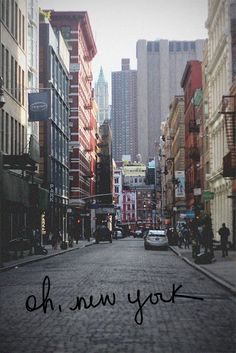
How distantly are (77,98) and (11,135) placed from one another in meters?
53.7

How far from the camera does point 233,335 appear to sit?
9.90 metres

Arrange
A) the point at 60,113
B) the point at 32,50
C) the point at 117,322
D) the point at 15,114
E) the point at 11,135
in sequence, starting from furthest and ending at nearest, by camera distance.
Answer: the point at 60,113
the point at 32,50
the point at 15,114
the point at 11,135
the point at 117,322

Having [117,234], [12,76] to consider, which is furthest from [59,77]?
[117,234]

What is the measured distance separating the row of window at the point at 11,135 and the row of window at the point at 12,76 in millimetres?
1829

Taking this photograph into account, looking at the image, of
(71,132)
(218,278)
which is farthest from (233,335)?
(71,132)

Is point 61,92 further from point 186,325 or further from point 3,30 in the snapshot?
point 186,325

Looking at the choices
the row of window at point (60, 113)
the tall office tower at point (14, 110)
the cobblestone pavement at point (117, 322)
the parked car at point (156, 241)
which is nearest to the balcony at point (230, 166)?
the tall office tower at point (14, 110)

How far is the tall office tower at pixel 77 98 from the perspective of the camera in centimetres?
9162

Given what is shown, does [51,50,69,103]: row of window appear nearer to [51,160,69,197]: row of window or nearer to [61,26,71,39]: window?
[51,160,69,197]: row of window

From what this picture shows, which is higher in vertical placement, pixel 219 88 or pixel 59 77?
pixel 59 77

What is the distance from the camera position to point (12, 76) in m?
43.0

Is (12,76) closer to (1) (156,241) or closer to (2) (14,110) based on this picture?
(2) (14,110)

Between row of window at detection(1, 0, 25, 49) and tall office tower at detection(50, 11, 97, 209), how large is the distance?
44826mm
